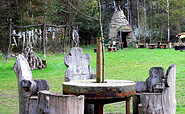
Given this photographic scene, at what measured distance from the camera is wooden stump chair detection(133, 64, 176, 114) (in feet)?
11.1

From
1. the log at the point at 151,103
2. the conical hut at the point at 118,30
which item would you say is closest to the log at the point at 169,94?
the log at the point at 151,103

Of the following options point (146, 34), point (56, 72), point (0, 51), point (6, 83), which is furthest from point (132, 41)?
point (6, 83)

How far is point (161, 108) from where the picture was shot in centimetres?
341

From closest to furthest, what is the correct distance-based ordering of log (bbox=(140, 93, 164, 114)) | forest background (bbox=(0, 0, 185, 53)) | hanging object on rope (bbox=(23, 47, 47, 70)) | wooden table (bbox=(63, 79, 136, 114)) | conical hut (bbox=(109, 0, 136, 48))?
wooden table (bbox=(63, 79, 136, 114)) → log (bbox=(140, 93, 164, 114)) → hanging object on rope (bbox=(23, 47, 47, 70)) → forest background (bbox=(0, 0, 185, 53)) → conical hut (bbox=(109, 0, 136, 48))

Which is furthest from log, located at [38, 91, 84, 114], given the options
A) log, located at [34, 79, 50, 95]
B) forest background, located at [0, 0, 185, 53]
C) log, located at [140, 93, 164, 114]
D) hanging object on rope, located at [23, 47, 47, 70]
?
forest background, located at [0, 0, 185, 53]

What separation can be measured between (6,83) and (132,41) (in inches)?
800

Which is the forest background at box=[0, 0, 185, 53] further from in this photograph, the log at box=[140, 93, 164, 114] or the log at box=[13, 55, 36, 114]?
the log at box=[140, 93, 164, 114]

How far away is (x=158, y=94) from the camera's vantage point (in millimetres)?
3391

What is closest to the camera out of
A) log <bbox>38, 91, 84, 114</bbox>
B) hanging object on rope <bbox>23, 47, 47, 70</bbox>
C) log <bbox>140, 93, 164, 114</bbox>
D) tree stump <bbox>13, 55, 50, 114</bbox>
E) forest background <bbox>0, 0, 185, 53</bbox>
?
log <bbox>38, 91, 84, 114</bbox>

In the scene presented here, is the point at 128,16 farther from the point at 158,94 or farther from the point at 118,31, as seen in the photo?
the point at 158,94

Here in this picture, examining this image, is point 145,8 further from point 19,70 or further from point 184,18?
point 19,70

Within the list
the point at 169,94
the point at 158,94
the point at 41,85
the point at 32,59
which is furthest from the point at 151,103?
the point at 32,59

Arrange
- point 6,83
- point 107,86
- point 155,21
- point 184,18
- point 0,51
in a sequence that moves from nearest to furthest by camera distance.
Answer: point 107,86, point 6,83, point 0,51, point 184,18, point 155,21

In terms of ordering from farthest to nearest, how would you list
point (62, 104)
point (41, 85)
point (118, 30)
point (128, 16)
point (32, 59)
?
point (128, 16) → point (118, 30) → point (32, 59) → point (41, 85) → point (62, 104)
